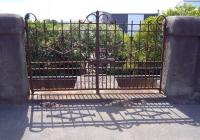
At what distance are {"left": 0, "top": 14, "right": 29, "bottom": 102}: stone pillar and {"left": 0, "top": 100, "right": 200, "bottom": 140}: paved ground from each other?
0.89 ft

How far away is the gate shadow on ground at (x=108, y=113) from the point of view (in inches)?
222

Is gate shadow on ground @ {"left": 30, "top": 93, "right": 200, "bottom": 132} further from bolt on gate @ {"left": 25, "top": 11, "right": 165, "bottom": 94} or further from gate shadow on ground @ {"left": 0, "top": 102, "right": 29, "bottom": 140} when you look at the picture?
bolt on gate @ {"left": 25, "top": 11, "right": 165, "bottom": 94}

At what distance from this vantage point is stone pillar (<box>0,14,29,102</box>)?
19.7ft

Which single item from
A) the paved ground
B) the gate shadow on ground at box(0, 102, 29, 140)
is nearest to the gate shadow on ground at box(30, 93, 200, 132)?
the paved ground

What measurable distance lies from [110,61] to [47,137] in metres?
2.36

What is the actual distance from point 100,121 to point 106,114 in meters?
0.32

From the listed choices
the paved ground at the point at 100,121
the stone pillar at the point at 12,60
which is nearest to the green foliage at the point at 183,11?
the paved ground at the point at 100,121

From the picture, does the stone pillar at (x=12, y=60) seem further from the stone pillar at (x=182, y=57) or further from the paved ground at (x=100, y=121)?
the stone pillar at (x=182, y=57)

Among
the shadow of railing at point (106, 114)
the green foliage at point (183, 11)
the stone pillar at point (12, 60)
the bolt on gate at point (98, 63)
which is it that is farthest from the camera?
the green foliage at point (183, 11)

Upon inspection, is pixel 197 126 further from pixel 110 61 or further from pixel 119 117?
pixel 110 61

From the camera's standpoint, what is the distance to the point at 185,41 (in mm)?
6379

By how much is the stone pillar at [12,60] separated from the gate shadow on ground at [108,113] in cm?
43

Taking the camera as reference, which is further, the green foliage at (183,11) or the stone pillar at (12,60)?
the green foliage at (183,11)

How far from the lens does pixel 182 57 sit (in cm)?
647
